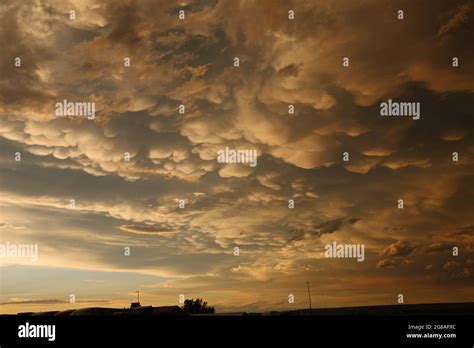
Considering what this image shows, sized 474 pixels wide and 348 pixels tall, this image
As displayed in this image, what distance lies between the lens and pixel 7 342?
2270cm

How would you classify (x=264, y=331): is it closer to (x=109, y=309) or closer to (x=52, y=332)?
(x=52, y=332)

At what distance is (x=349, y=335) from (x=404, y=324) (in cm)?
303

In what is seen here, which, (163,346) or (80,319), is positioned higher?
(80,319)

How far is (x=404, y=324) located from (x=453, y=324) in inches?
105

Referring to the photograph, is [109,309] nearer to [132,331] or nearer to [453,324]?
[132,331]

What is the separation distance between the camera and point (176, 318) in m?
21.6

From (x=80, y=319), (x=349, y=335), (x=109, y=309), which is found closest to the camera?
(x=349, y=335)

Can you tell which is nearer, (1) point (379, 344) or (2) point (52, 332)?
(1) point (379, 344)

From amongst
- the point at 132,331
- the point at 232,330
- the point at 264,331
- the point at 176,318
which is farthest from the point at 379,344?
the point at 132,331

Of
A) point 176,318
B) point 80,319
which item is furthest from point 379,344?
point 80,319

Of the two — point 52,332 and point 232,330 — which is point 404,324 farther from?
point 52,332

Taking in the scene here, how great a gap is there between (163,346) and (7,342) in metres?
8.29

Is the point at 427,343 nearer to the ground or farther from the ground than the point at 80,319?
nearer to the ground

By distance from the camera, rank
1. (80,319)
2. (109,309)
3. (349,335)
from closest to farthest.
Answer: (349,335) → (80,319) → (109,309)
